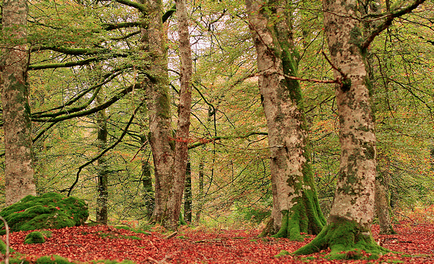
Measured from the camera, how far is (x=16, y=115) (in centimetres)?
689

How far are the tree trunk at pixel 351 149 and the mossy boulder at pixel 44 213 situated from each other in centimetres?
458

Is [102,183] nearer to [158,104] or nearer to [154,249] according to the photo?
[158,104]

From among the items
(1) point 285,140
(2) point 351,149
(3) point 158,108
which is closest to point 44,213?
(3) point 158,108

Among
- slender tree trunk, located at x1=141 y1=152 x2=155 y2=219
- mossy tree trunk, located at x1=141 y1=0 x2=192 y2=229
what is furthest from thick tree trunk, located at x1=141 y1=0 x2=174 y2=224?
slender tree trunk, located at x1=141 y1=152 x2=155 y2=219

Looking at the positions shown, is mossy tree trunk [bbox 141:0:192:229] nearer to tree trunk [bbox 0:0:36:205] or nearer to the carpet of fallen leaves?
the carpet of fallen leaves

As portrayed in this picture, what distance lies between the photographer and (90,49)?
7.66 m

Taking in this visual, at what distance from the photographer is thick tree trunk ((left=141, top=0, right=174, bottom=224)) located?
8578 millimetres

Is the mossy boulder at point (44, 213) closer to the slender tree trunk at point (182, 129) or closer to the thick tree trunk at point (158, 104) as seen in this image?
the slender tree trunk at point (182, 129)

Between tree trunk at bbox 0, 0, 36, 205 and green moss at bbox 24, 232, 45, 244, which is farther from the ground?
tree trunk at bbox 0, 0, 36, 205

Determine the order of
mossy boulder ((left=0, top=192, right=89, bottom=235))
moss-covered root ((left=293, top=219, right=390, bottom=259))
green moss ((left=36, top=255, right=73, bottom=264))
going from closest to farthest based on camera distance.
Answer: green moss ((left=36, top=255, right=73, bottom=264)) < moss-covered root ((left=293, top=219, right=390, bottom=259)) < mossy boulder ((left=0, top=192, right=89, bottom=235))

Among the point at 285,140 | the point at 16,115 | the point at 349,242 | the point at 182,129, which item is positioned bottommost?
the point at 349,242

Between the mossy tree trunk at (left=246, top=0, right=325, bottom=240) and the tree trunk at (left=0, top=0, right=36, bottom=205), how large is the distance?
567 centimetres

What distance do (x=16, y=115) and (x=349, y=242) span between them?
755 cm

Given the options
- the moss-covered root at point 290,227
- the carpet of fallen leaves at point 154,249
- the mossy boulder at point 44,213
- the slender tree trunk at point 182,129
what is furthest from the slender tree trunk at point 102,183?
the moss-covered root at point 290,227
